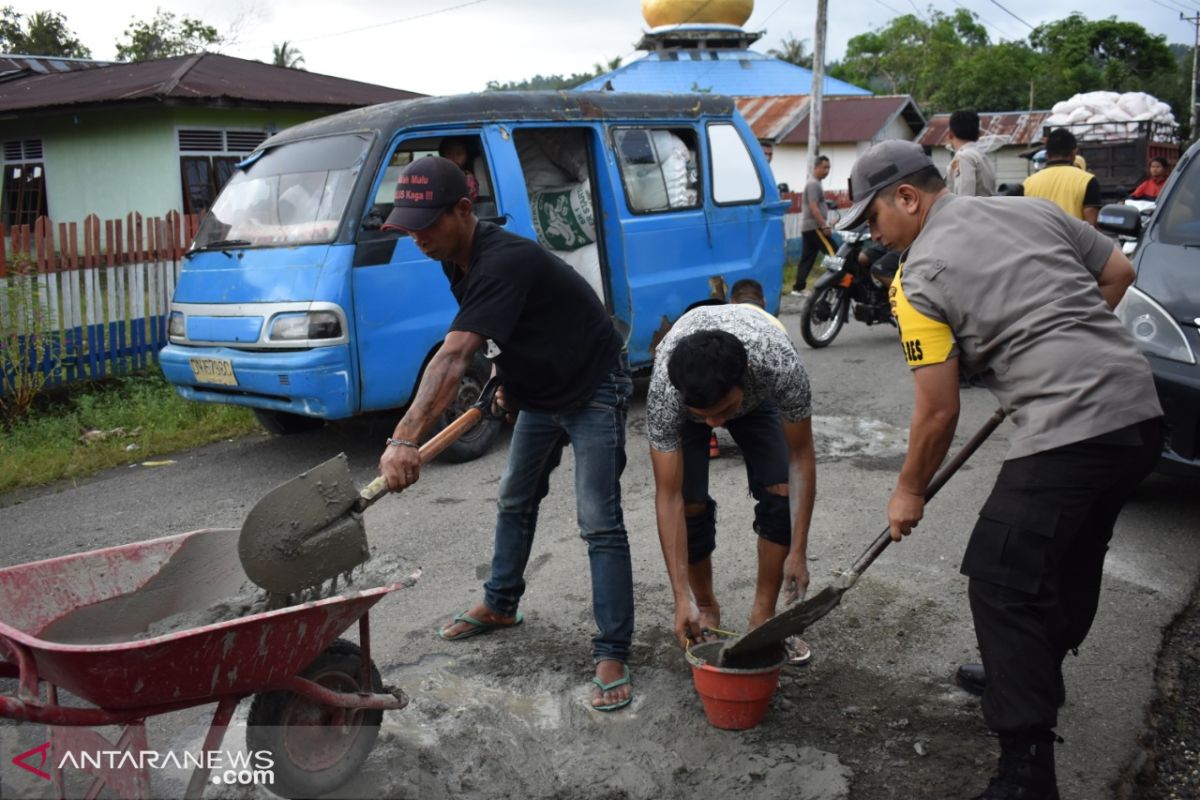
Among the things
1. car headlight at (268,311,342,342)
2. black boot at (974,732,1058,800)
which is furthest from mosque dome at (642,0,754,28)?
black boot at (974,732,1058,800)

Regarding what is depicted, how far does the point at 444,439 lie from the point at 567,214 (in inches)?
170

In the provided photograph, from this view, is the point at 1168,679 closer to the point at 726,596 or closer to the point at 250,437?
the point at 726,596

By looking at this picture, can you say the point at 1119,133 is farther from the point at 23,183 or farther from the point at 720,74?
the point at 23,183

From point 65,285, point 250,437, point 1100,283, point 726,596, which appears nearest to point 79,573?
point 726,596

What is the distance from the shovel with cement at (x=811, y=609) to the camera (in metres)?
3.06

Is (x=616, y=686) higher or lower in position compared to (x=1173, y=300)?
lower

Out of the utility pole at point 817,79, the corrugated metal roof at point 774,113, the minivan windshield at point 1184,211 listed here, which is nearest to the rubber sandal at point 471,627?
the minivan windshield at point 1184,211

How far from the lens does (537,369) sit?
352 centimetres

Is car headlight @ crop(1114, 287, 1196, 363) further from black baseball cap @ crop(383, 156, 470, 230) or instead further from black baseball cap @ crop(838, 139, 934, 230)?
black baseball cap @ crop(383, 156, 470, 230)

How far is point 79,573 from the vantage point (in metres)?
3.03

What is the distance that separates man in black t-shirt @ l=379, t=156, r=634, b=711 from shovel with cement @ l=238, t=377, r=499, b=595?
17 centimetres

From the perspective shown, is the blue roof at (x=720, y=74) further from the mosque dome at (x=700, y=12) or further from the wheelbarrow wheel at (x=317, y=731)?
the wheelbarrow wheel at (x=317, y=731)

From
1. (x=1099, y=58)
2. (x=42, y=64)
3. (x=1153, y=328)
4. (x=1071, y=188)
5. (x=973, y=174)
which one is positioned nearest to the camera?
(x=1153, y=328)

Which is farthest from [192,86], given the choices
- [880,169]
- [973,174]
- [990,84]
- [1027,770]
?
[990,84]
